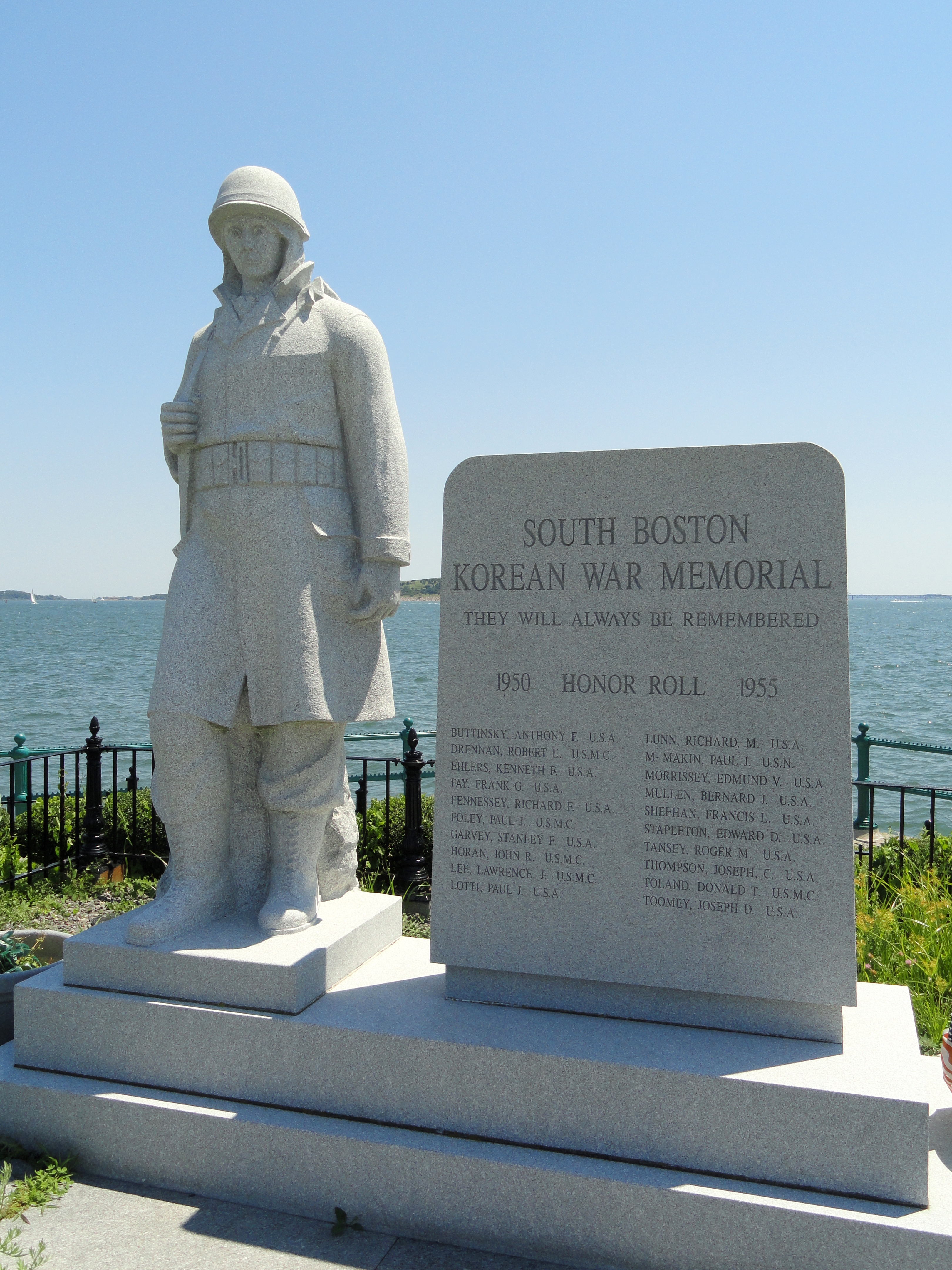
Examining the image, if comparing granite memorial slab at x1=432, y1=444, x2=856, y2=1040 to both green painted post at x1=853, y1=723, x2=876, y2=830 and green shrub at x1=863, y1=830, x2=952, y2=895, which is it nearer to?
green shrub at x1=863, y1=830, x2=952, y2=895

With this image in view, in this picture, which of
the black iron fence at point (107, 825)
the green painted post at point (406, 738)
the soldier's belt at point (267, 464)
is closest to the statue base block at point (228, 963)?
the soldier's belt at point (267, 464)

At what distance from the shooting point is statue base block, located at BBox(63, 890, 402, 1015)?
11.0 feet

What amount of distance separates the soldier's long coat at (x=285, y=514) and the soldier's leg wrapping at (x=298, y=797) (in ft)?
0.51

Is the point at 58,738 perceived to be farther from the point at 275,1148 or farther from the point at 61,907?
the point at 275,1148

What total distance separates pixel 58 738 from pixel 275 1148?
1944 centimetres

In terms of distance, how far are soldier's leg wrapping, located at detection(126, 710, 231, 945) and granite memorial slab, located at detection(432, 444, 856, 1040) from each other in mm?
930

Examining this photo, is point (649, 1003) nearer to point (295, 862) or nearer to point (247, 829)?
point (295, 862)

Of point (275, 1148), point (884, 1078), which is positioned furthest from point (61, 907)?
point (884, 1078)

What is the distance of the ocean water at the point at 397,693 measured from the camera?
65.8 ft

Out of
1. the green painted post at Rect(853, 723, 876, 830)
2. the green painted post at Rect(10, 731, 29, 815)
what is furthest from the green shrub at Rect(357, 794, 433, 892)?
the green painted post at Rect(853, 723, 876, 830)

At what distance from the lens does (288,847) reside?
12.6 feet

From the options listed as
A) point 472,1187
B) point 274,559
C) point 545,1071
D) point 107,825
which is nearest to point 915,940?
point 545,1071

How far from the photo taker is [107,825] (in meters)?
7.80

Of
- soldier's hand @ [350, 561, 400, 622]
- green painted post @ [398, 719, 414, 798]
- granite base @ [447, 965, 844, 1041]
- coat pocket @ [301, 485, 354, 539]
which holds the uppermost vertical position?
coat pocket @ [301, 485, 354, 539]
